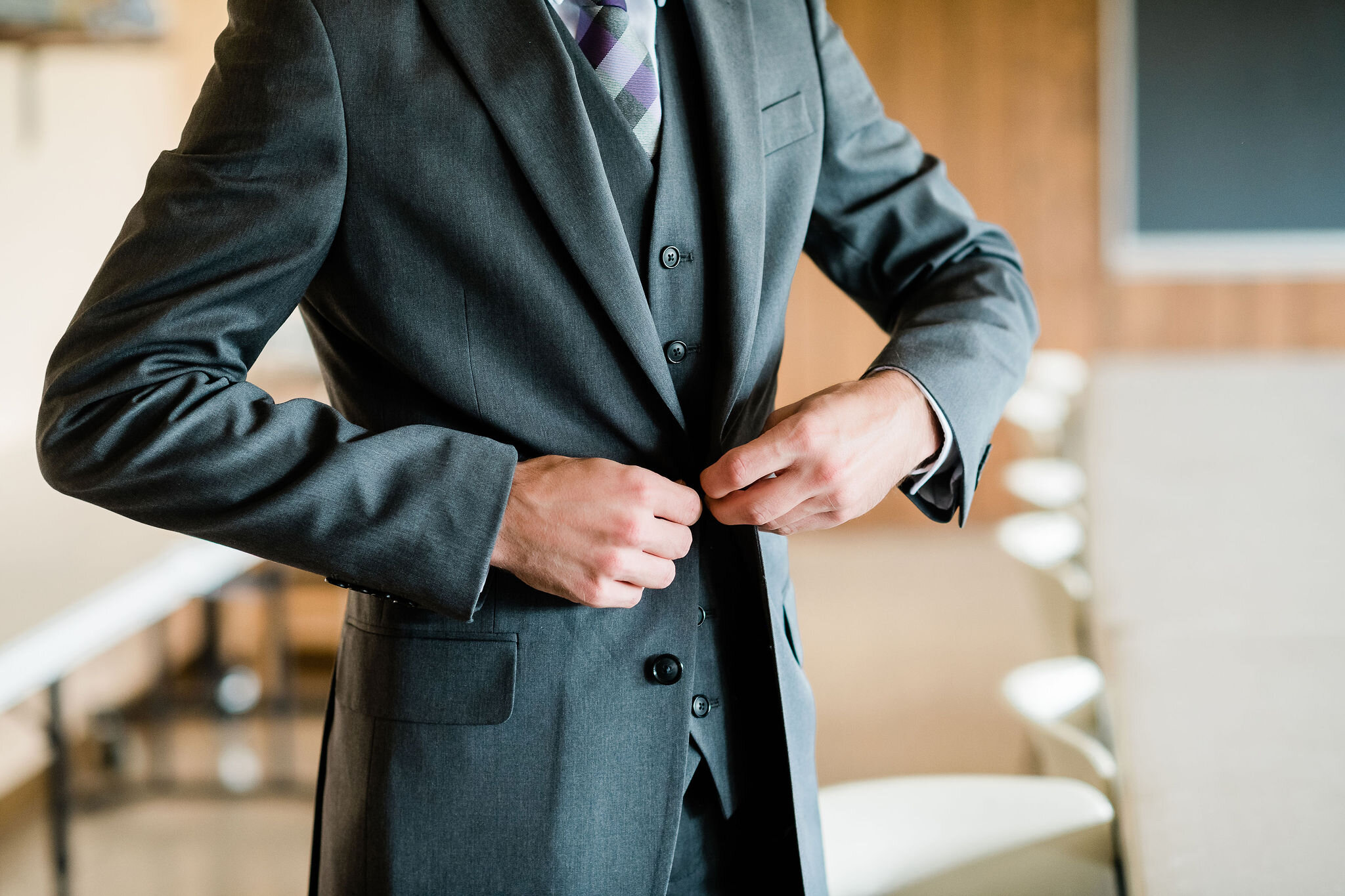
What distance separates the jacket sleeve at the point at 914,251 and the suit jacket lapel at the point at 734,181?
136mm

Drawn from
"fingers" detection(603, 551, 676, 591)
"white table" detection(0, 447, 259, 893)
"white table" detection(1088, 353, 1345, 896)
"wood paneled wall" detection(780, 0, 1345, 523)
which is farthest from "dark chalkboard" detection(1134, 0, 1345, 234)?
"fingers" detection(603, 551, 676, 591)

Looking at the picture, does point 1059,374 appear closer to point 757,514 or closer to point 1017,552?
point 1017,552

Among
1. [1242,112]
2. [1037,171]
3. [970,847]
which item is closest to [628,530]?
[970,847]

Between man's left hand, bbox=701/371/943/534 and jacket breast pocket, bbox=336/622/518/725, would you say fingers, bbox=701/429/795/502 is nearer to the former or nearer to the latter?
man's left hand, bbox=701/371/943/534

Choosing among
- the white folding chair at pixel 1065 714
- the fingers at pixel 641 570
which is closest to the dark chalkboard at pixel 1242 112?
the white folding chair at pixel 1065 714

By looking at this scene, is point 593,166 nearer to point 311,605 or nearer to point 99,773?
point 99,773

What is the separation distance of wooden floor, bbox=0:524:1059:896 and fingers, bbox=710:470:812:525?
1.72 meters

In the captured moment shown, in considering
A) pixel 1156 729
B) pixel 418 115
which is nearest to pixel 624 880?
pixel 418 115

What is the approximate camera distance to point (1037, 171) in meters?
6.05

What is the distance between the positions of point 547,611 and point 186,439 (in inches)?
12.4

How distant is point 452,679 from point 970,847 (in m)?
0.75

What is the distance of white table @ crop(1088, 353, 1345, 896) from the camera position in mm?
1154

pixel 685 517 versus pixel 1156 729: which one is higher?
pixel 685 517

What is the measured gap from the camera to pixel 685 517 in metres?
0.88
